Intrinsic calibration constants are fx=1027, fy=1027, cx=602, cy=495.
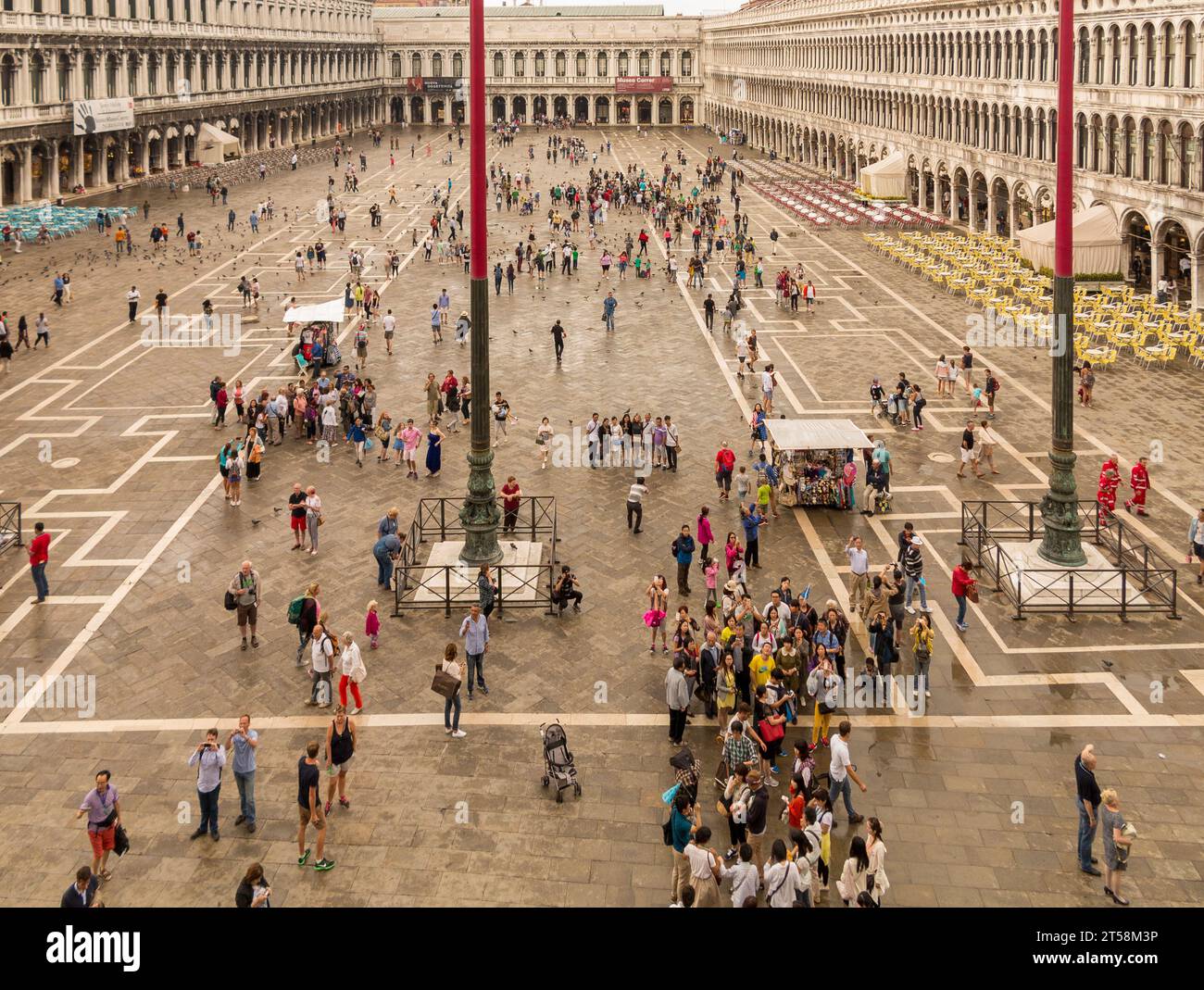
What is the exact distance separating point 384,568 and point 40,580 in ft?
17.7

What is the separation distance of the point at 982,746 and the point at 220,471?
1537 cm

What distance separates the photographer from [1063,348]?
625 inches

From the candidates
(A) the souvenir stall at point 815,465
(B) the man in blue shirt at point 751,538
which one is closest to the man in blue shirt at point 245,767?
(B) the man in blue shirt at point 751,538

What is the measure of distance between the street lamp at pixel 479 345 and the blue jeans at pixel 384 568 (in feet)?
3.90

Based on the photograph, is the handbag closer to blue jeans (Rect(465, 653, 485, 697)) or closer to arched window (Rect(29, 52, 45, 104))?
blue jeans (Rect(465, 653, 485, 697))

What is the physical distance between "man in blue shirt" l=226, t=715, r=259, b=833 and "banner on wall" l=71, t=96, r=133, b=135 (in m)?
57.2

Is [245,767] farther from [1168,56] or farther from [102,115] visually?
[102,115]

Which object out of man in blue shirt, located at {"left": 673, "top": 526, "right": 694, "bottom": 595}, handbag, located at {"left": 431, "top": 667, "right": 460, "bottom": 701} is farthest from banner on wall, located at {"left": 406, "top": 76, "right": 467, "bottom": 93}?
handbag, located at {"left": 431, "top": 667, "right": 460, "bottom": 701}

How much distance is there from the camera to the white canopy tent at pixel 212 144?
76812 millimetres

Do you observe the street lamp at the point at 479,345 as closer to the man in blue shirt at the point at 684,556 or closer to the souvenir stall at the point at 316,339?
the man in blue shirt at the point at 684,556

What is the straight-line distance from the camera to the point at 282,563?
1784 centimetres

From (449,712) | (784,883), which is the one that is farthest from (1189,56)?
(784,883)

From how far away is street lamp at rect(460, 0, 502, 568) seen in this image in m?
15.2
